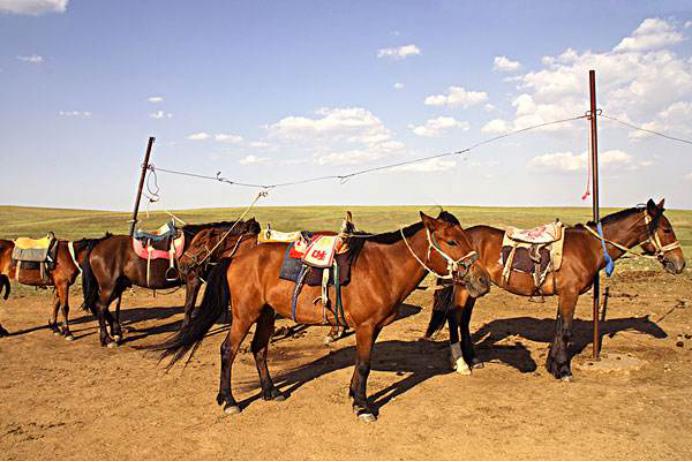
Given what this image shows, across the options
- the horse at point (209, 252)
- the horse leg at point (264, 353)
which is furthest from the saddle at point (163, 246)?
the horse leg at point (264, 353)

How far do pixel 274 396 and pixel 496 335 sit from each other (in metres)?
5.54

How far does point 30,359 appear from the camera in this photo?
898 cm

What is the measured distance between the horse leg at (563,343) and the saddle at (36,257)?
11036mm

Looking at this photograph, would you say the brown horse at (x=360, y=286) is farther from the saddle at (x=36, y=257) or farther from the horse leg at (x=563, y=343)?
the saddle at (x=36, y=257)

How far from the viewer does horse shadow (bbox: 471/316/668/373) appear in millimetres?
8758

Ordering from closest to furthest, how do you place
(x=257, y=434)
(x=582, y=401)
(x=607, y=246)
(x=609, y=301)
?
(x=257, y=434) → (x=582, y=401) → (x=607, y=246) → (x=609, y=301)

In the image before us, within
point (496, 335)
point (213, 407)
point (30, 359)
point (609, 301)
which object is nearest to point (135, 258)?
point (30, 359)

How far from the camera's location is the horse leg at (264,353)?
684 centimetres

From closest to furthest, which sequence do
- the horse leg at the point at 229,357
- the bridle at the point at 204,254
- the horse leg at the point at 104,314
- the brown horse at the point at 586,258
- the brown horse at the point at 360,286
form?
the brown horse at the point at 360,286
the horse leg at the point at 229,357
the brown horse at the point at 586,258
the horse leg at the point at 104,314
the bridle at the point at 204,254

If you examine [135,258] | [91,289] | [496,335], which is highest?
[135,258]

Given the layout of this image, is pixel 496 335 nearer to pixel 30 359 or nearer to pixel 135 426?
pixel 135 426

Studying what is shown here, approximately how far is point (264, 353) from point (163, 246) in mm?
4914

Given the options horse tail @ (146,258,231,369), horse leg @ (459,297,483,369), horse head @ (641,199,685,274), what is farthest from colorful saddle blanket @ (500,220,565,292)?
horse tail @ (146,258,231,369)

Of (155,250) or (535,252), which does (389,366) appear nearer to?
(535,252)
